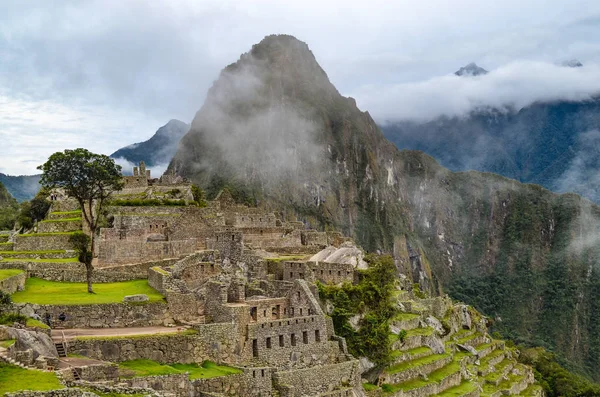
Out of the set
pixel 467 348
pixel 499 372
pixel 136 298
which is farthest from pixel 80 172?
pixel 499 372

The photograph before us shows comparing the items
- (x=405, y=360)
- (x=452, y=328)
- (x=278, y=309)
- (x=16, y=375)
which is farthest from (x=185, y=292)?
(x=452, y=328)

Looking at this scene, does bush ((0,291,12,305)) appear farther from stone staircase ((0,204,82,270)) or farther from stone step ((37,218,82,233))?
stone step ((37,218,82,233))

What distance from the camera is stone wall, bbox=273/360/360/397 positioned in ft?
84.6

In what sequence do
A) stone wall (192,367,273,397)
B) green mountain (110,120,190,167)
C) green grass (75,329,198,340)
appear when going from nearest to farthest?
stone wall (192,367,273,397) → green grass (75,329,198,340) → green mountain (110,120,190,167)

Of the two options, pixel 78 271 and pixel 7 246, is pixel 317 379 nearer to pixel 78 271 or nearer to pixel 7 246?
pixel 78 271

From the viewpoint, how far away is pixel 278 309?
2944 centimetres

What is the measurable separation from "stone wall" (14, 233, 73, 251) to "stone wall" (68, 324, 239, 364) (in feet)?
58.6

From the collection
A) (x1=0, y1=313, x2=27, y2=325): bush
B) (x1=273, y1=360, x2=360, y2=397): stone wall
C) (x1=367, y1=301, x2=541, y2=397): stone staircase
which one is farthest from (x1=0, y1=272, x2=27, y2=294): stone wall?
(x1=367, y1=301, x2=541, y2=397): stone staircase

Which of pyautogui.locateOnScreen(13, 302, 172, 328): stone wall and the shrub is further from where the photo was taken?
the shrub

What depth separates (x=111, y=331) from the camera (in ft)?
81.6

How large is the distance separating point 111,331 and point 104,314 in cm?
130

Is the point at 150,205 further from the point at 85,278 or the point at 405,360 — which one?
the point at 405,360

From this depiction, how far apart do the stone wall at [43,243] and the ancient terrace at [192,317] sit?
0.08 metres

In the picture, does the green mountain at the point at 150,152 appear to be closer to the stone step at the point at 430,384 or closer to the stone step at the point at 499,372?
the stone step at the point at 499,372
